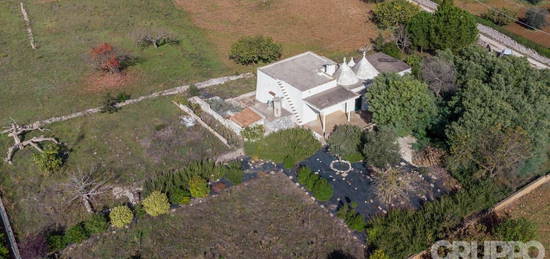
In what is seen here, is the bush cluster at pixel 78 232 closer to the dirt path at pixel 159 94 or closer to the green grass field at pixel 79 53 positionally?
the dirt path at pixel 159 94

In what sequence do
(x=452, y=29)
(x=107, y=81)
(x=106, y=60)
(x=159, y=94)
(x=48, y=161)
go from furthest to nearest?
(x=452, y=29)
(x=106, y=60)
(x=107, y=81)
(x=159, y=94)
(x=48, y=161)

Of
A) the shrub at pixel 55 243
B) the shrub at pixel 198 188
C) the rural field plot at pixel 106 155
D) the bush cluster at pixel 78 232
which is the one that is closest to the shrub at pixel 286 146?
the rural field plot at pixel 106 155

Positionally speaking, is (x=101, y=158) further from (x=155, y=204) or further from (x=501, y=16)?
(x=501, y=16)

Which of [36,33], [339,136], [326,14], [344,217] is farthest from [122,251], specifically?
[326,14]

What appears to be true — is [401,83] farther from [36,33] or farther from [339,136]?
[36,33]

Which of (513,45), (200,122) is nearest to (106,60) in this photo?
(200,122)

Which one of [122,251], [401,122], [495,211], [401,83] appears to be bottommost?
[122,251]
